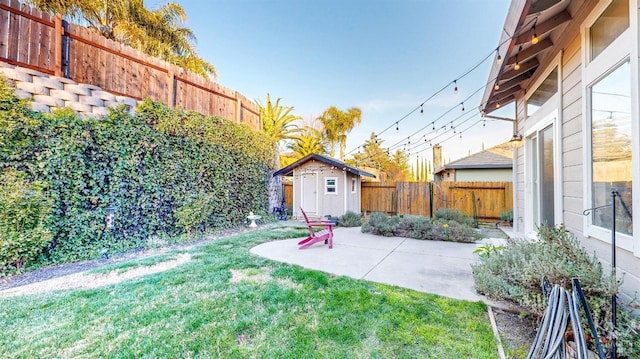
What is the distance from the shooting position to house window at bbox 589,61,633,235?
199 centimetres

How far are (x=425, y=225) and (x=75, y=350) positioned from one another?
6381mm

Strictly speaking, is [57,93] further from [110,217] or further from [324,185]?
[324,185]

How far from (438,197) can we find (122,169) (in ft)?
32.9

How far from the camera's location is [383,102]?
47.1 ft

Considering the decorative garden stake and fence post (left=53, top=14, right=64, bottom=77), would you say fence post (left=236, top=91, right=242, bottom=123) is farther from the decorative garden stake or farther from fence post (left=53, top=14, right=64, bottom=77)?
the decorative garden stake

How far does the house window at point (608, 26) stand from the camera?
206 cm

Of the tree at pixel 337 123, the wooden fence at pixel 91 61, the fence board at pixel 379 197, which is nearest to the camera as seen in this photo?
the wooden fence at pixel 91 61

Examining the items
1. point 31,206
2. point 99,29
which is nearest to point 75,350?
point 31,206

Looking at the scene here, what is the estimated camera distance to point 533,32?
306cm

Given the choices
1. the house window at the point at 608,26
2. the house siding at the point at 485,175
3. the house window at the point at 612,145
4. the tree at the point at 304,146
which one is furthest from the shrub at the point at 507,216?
the tree at the point at 304,146

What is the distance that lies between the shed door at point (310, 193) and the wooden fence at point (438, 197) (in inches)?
90.5

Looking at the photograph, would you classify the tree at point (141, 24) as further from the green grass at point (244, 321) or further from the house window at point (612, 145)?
the house window at point (612, 145)

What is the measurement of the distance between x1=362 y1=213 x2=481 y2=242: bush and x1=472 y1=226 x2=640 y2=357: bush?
10.3 ft

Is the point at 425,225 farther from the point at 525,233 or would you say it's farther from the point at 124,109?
the point at 124,109
